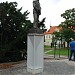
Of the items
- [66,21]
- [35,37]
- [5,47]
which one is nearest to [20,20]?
[5,47]

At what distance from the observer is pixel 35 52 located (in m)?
13.5

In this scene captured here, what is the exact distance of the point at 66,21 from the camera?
63.0 m

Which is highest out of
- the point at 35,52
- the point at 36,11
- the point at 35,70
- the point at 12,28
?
the point at 36,11

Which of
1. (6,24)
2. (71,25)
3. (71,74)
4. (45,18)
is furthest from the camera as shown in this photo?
(71,25)

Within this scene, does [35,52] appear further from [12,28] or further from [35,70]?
[12,28]

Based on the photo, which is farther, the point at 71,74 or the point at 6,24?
the point at 6,24

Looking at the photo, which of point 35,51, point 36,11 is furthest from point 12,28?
point 35,51

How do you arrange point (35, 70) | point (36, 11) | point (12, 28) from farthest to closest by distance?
point (12, 28) → point (36, 11) → point (35, 70)

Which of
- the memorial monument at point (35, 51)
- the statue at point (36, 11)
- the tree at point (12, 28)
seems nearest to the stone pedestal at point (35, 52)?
the memorial monument at point (35, 51)

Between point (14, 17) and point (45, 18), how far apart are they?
12.4 ft

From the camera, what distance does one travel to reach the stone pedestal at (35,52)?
13523 millimetres

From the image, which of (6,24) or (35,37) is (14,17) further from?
(35,37)

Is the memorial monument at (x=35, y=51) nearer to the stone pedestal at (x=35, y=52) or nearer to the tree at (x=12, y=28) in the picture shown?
the stone pedestal at (x=35, y=52)

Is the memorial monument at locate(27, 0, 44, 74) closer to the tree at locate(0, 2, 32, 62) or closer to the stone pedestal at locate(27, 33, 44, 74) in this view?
the stone pedestal at locate(27, 33, 44, 74)
